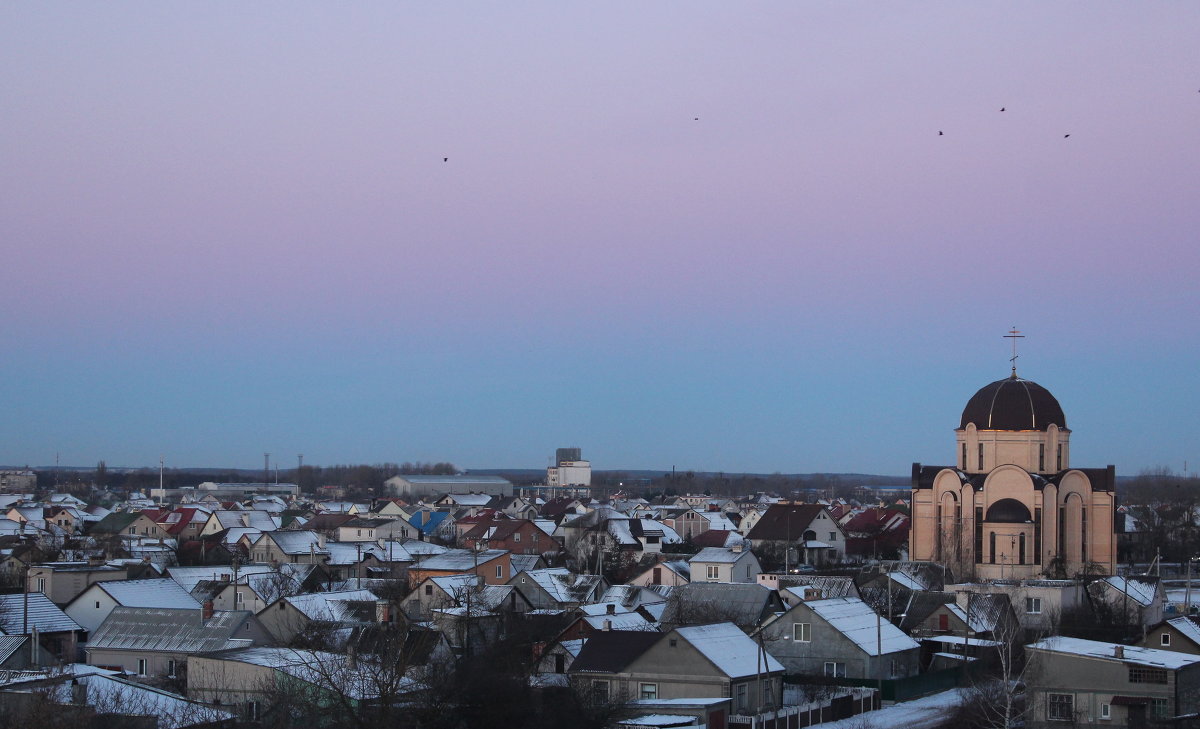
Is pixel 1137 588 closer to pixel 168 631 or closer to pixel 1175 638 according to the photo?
pixel 1175 638

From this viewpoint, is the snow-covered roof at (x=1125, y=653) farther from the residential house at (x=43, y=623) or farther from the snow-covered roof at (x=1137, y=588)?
the residential house at (x=43, y=623)

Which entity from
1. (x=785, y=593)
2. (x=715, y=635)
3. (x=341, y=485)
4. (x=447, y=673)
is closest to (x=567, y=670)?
(x=715, y=635)

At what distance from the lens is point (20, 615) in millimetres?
35469

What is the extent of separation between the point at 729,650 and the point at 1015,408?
2863 centimetres

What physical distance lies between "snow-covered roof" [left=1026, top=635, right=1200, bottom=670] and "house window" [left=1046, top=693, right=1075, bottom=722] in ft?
2.73

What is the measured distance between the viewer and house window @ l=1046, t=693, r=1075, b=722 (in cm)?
2761

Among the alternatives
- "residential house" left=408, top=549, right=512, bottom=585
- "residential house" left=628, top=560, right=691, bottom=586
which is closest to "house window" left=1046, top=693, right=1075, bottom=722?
"residential house" left=408, top=549, right=512, bottom=585

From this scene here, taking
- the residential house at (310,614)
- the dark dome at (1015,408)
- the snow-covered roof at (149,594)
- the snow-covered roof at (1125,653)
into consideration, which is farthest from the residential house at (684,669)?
the dark dome at (1015,408)

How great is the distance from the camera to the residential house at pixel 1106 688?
27.3 m

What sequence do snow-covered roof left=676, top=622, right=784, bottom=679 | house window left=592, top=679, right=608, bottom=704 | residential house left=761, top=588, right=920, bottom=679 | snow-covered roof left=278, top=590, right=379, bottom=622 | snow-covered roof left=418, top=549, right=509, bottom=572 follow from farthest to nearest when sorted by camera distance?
1. snow-covered roof left=418, top=549, right=509, bottom=572
2. snow-covered roof left=278, top=590, right=379, bottom=622
3. residential house left=761, top=588, right=920, bottom=679
4. snow-covered roof left=676, top=622, right=784, bottom=679
5. house window left=592, top=679, right=608, bottom=704

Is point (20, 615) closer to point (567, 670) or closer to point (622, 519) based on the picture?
point (567, 670)

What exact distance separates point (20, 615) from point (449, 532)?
50.5 metres

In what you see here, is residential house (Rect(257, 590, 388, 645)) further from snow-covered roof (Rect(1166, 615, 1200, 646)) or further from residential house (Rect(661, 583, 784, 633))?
snow-covered roof (Rect(1166, 615, 1200, 646))

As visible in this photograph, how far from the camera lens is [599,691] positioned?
26891 millimetres
